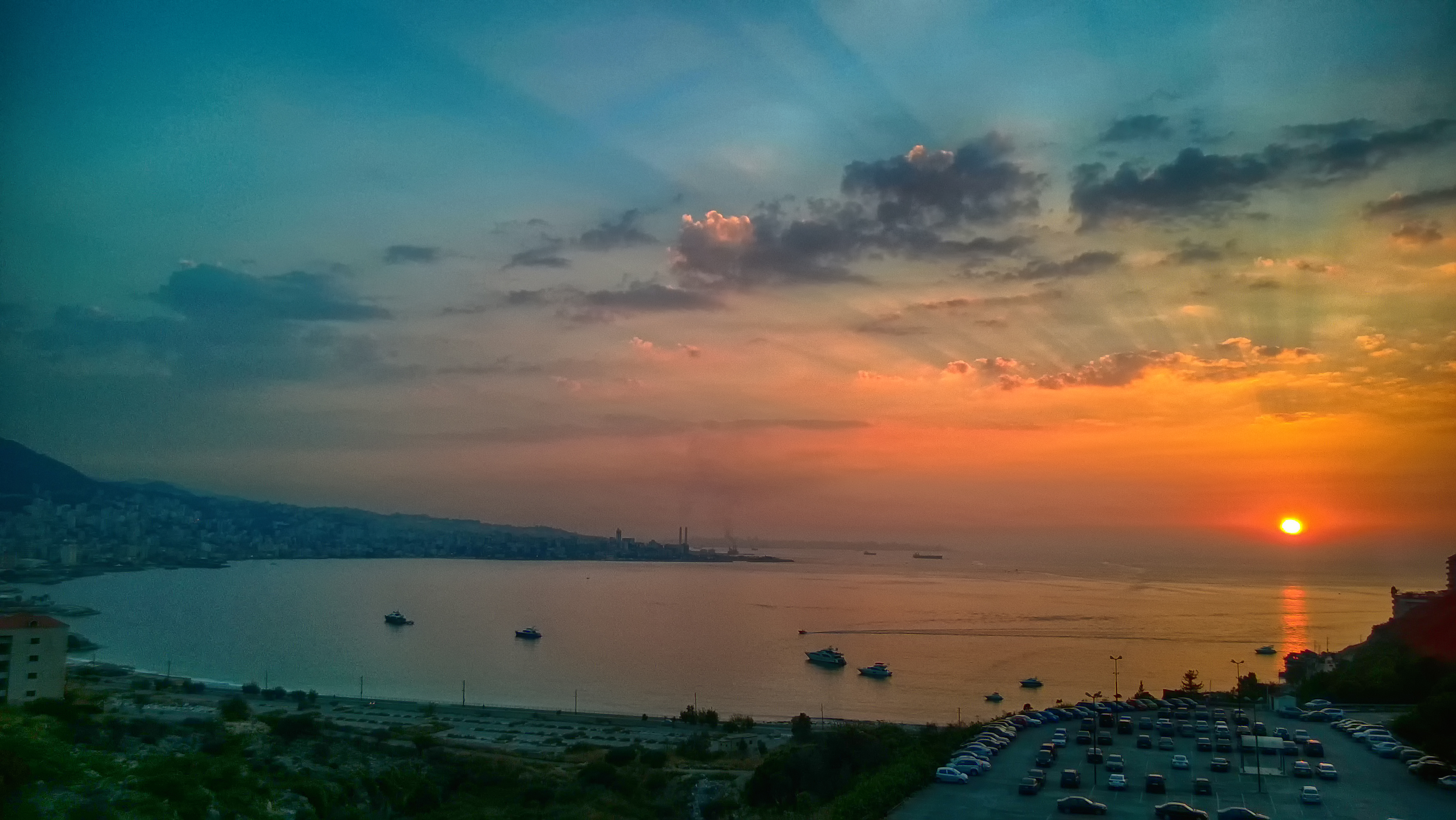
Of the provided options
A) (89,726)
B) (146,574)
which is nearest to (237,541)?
(146,574)

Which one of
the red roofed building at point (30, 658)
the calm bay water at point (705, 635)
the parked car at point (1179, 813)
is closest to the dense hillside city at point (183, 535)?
the calm bay water at point (705, 635)

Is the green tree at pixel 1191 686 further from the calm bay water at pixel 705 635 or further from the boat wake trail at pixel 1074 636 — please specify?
the boat wake trail at pixel 1074 636

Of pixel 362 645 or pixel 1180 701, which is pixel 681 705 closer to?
pixel 1180 701

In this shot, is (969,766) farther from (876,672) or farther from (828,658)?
(828,658)

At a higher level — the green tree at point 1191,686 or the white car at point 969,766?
the white car at point 969,766

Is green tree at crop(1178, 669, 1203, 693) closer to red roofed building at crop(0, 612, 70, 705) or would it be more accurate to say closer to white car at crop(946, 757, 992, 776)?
white car at crop(946, 757, 992, 776)

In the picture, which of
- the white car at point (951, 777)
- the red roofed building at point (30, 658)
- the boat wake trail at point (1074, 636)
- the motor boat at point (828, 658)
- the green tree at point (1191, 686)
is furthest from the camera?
the boat wake trail at point (1074, 636)

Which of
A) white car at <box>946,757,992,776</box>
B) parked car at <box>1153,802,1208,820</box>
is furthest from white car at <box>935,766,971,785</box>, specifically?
parked car at <box>1153,802,1208,820</box>
